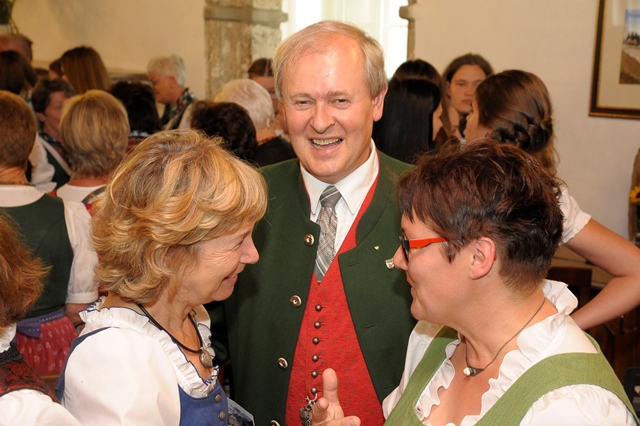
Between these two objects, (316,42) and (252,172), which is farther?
(316,42)

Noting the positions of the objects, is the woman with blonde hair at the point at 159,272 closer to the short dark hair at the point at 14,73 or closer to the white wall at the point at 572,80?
the short dark hair at the point at 14,73

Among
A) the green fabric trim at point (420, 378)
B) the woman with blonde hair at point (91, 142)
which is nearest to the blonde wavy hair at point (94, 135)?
the woman with blonde hair at point (91, 142)

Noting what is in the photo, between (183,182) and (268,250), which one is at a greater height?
(183,182)

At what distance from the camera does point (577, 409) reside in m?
1.32

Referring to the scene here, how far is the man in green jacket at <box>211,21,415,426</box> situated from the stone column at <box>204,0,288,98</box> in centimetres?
656

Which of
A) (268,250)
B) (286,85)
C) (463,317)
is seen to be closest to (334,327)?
(268,250)

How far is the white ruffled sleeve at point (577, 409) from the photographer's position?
132 cm

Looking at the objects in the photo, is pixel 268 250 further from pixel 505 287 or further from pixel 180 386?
pixel 505 287

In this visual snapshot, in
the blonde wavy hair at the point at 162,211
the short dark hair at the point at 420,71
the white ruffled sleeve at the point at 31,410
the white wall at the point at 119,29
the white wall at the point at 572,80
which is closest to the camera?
the white ruffled sleeve at the point at 31,410

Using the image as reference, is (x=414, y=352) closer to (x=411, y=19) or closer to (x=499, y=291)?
(x=499, y=291)

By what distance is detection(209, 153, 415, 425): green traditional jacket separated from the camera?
200 cm

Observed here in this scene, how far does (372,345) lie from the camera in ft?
6.54

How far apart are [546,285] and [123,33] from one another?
8722 mm

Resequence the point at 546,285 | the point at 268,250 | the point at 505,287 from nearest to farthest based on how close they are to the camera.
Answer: the point at 505,287
the point at 546,285
the point at 268,250
